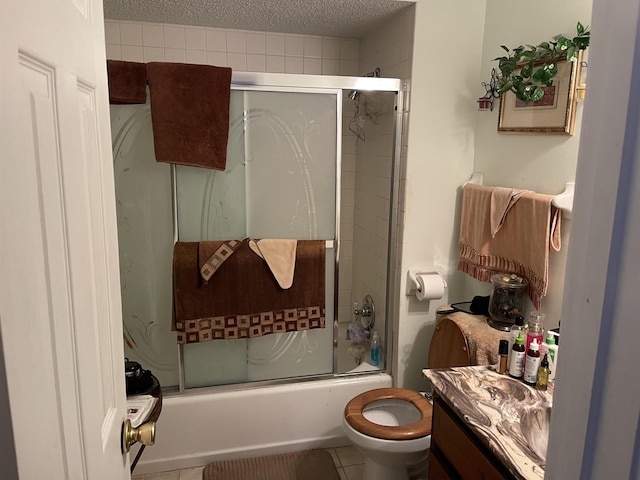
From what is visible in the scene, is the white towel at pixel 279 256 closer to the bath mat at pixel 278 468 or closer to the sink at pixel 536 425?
the bath mat at pixel 278 468

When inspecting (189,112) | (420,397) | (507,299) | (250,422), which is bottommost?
(250,422)

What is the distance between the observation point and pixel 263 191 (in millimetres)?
2303

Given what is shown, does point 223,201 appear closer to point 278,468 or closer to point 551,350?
point 278,468

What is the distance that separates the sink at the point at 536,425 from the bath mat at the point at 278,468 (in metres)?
1.16

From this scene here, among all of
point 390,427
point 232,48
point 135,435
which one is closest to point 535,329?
point 390,427

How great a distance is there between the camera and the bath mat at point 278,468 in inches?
91.4

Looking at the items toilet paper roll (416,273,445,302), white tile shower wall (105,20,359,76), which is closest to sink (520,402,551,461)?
toilet paper roll (416,273,445,302)

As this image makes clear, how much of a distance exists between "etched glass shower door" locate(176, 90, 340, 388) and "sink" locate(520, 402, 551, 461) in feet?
3.89

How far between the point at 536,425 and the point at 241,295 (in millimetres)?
1348

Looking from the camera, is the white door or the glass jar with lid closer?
the white door

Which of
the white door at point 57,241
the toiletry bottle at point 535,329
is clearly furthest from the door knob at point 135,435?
the toiletry bottle at point 535,329

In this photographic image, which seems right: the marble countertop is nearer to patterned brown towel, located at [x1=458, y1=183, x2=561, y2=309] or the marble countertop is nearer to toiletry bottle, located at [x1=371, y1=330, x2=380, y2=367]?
patterned brown towel, located at [x1=458, y1=183, x2=561, y2=309]

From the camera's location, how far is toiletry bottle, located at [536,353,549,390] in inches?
63.5

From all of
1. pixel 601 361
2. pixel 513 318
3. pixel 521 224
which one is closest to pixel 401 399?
pixel 513 318
